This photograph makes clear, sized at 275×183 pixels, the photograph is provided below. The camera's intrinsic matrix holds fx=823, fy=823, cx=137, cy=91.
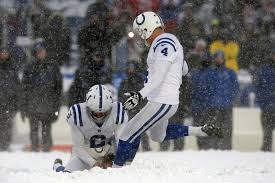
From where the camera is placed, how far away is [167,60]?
8.20 m

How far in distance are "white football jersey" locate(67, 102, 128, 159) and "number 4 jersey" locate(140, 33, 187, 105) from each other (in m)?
0.39

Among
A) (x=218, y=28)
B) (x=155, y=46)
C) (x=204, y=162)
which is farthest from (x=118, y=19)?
(x=155, y=46)

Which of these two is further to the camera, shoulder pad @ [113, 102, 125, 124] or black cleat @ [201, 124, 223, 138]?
black cleat @ [201, 124, 223, 138]

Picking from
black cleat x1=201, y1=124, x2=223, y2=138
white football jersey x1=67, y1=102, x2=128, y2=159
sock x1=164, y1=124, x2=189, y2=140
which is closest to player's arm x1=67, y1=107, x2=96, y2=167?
white football jersey x1=67, y1=102, x2=128, y2=159

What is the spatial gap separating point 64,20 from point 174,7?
1.78 metres

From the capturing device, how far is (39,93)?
478 inches

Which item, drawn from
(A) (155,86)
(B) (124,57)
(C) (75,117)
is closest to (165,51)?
(A) (155,86)

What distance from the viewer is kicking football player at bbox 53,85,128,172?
8.24m

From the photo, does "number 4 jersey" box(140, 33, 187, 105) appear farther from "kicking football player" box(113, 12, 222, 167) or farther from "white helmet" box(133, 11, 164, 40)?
"white helmet" box(133, 11, 164, 40)

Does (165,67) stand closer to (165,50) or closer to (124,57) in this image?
(165,50)

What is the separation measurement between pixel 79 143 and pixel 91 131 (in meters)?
0.18

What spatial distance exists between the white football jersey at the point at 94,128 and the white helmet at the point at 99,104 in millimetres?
57

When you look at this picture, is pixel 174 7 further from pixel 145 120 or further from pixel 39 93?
pixel 145 120

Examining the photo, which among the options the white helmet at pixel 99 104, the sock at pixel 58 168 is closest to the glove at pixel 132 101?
the white helmet at pixel 99 104
